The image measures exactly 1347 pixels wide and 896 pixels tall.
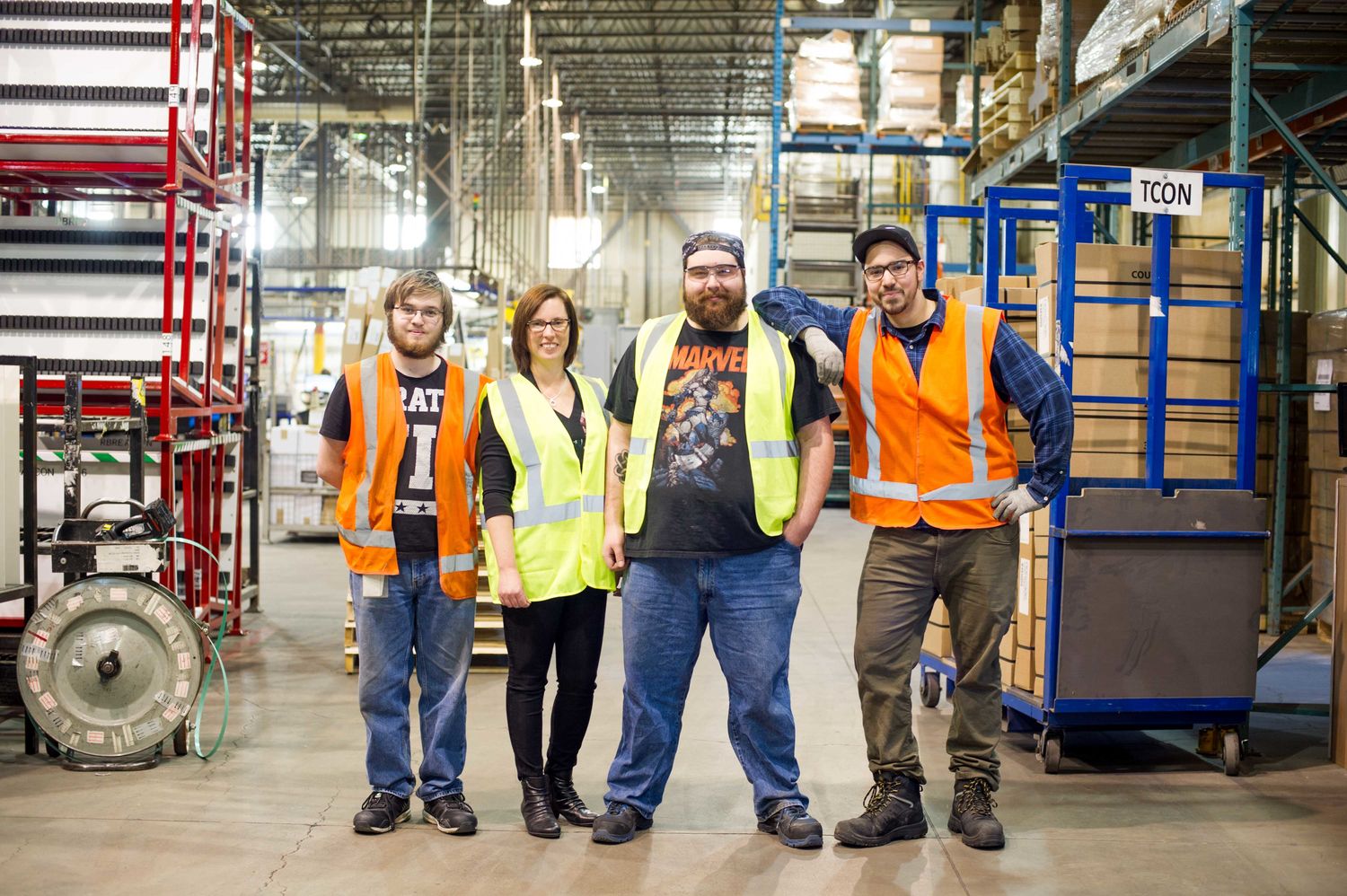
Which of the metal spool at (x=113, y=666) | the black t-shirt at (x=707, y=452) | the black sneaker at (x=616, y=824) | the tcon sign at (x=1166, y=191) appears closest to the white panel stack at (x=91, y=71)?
the metal spool at (x=113, y=666)

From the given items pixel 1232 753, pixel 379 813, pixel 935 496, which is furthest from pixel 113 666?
pixel 1232 753

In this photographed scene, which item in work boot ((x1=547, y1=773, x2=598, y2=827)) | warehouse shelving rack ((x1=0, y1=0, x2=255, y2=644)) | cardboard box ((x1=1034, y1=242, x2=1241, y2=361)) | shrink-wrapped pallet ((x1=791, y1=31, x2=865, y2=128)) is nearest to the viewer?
work boot ((x1=547, y1=773, x2=598, y2=827))

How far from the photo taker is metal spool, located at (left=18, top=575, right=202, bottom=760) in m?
5.06

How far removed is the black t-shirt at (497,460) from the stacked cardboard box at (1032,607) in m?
2.25

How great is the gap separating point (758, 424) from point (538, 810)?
156cm

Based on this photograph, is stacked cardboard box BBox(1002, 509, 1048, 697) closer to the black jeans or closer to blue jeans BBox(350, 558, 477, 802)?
the black jeans

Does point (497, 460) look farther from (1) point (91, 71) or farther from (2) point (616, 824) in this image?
(1) point (91, 71)

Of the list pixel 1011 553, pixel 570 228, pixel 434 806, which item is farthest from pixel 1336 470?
pixel 570 228

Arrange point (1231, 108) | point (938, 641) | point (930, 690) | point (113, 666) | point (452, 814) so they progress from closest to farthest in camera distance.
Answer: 1. point (452, 814)
2. point (113, 666)
3. point (1231, 108)
4. point (938, 641)
5. point (930, 690)

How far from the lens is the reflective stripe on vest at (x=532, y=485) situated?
4172 millimetres

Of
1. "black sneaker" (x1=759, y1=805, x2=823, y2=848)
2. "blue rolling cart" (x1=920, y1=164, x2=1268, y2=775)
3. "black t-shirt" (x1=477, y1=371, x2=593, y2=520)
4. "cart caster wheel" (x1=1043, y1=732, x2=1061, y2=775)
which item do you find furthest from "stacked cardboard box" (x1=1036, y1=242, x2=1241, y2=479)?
"black t-shirt" (x1=477, y1=371, x2=593, y2=520)

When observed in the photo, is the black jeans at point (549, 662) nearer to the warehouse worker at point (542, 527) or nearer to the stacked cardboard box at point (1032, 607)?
the warehouse worker at point (542, 527)

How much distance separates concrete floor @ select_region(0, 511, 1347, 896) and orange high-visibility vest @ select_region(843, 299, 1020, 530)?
118 centimetres

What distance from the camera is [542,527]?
164 inches
